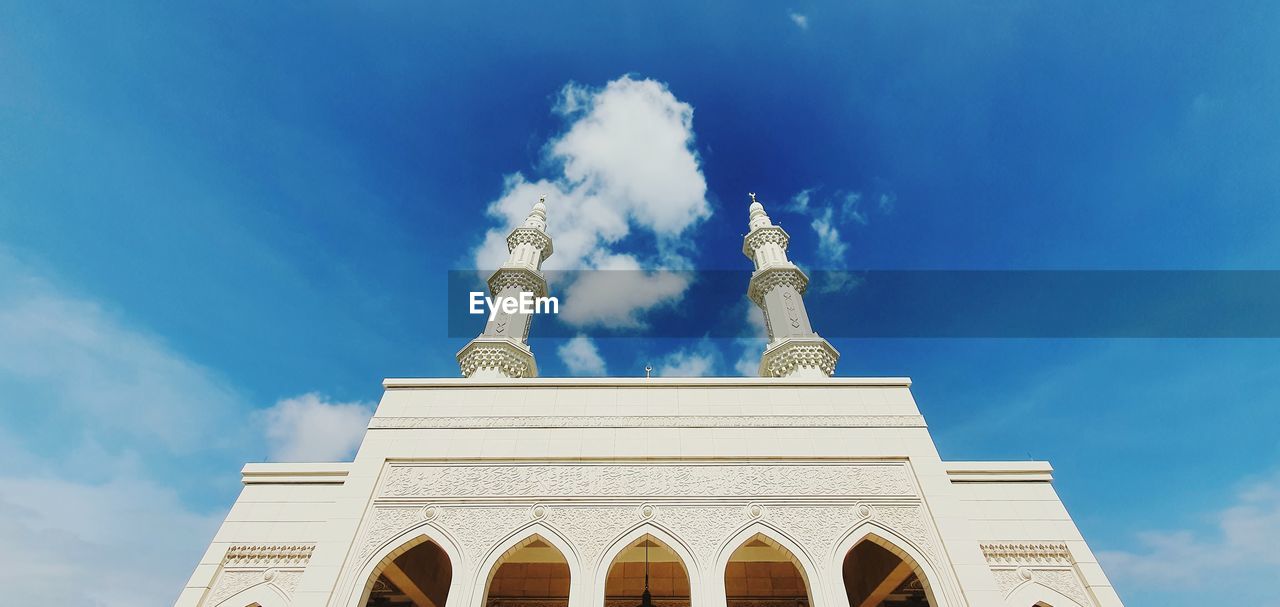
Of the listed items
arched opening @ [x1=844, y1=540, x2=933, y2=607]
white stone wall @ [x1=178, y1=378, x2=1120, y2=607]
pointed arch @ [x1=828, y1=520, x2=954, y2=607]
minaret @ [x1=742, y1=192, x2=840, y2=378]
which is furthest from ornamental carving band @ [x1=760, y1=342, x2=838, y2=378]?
pointed arch @ [x1=828, y1=520, x2=954, y2=607]

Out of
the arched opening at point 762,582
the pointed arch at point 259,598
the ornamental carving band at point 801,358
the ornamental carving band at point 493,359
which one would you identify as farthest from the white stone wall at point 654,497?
the ornamental carving band at point 801,358

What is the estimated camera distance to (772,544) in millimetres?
5684

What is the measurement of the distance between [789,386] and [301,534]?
227 inches

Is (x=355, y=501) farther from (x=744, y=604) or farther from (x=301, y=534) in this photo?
(x=744, y=604)

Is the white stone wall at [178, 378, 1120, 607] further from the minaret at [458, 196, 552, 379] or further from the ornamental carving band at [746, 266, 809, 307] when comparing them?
the ornamental carving band at [746, 266, 809, 307]

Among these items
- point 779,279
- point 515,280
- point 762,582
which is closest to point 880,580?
point 762,582

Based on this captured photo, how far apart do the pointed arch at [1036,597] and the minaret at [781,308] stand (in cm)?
486

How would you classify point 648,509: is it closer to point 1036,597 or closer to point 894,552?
point 894,552

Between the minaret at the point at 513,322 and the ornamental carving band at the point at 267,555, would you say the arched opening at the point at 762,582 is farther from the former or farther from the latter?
the minaret at the point at 513,322

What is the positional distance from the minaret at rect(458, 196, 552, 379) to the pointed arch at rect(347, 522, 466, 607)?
4306 mm

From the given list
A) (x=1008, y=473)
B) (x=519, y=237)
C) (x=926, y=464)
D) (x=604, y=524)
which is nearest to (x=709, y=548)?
(x=604, y=524)

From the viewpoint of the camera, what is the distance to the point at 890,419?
22.1 feet

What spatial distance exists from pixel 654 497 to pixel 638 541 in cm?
48

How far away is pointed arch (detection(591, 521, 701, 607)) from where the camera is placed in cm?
530
